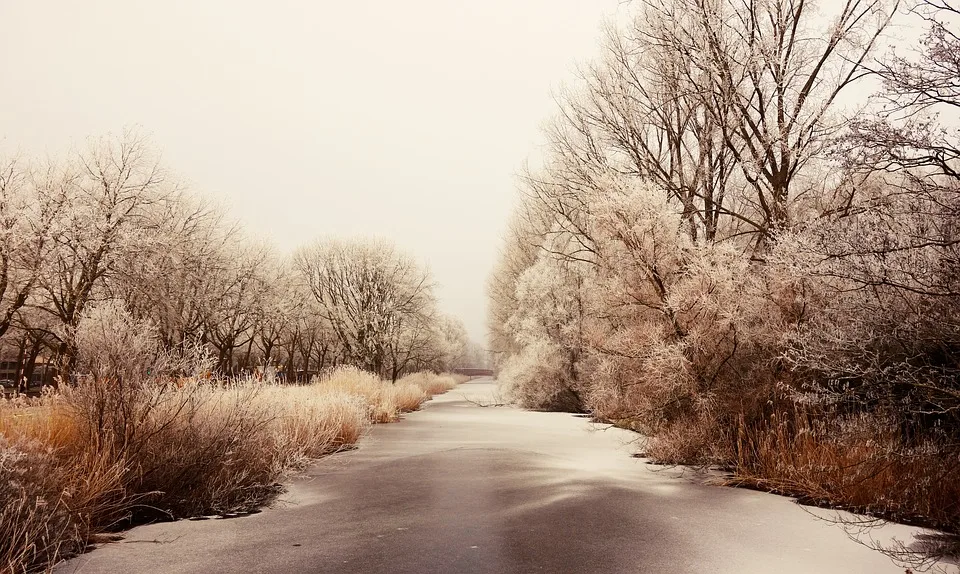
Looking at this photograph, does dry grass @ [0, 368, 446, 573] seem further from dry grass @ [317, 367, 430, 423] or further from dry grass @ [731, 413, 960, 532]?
dry grass @ [317, 367, 430, 423]

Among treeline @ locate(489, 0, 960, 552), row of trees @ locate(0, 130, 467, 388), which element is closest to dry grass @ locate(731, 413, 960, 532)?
treeline @ locate(489, 0, 960, 552)

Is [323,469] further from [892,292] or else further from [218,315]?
[218,315]

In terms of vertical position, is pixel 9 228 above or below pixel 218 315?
above

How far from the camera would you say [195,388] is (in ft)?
22.8

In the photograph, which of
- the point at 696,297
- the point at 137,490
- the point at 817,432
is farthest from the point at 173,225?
the point at 817,432

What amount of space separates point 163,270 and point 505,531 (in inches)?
843

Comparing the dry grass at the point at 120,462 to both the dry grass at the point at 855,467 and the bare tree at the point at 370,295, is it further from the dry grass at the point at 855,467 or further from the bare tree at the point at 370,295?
the bare tree at the point at 370,295

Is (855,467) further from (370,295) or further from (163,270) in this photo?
(370,295)

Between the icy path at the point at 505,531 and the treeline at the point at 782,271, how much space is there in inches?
37.4

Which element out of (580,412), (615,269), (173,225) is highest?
(173,225)

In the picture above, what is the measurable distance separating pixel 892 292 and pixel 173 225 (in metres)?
25.8

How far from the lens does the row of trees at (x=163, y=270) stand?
18672 mm

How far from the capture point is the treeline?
5.06m

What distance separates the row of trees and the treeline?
26.2 feet
